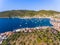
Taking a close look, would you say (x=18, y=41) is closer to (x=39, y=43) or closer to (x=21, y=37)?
(x=21, y=37)

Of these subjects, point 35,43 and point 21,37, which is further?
point 21,37

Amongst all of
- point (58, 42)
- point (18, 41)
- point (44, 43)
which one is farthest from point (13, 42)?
point (58, 42)

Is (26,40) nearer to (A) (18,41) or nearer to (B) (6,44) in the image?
(A) (18,41)

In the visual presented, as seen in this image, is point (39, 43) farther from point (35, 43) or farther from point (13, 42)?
point (13, 42)

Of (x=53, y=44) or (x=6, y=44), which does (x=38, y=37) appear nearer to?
(x=53, y=44)

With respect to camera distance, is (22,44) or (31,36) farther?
(31,36)

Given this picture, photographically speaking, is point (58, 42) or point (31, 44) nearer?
point (31, 44)
